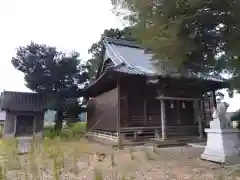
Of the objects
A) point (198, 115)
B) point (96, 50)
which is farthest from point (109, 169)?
point (96, 50)

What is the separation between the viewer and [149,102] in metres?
10.9

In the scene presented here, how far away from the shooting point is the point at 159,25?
184 inches

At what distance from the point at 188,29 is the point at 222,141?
289 cm

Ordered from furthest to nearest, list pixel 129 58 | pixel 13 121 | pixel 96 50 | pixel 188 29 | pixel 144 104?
1. pixel 96 50
2. pixel 13 121
3. pixel 129 58
4. pixel 144 104
5. pixel 188 29

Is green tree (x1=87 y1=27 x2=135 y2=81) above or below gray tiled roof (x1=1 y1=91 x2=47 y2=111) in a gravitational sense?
above

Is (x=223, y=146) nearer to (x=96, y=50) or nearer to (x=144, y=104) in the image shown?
(x=144, y=104)

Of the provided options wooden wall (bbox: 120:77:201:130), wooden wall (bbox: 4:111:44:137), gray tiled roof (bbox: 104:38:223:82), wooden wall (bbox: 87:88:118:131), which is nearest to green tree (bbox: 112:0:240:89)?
gray tiled roof (bbox: 104:38:223:82)

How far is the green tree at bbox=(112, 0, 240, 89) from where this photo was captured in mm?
4340

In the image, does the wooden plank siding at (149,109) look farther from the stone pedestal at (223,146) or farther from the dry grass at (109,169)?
the stone pedestal at (223,146)

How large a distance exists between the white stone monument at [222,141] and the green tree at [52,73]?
39.2 feet

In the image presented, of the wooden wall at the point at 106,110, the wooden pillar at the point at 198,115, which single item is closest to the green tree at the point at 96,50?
the wooden wall at the point at 106,110

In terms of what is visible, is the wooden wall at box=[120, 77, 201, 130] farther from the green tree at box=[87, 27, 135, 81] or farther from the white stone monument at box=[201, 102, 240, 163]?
the green tree at box=[87, 27, 135, 81]

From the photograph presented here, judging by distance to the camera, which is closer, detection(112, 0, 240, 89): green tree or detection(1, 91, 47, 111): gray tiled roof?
detection(112, 0, 240, 89): green tree

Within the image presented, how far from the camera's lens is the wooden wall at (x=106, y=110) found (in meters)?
10.5
